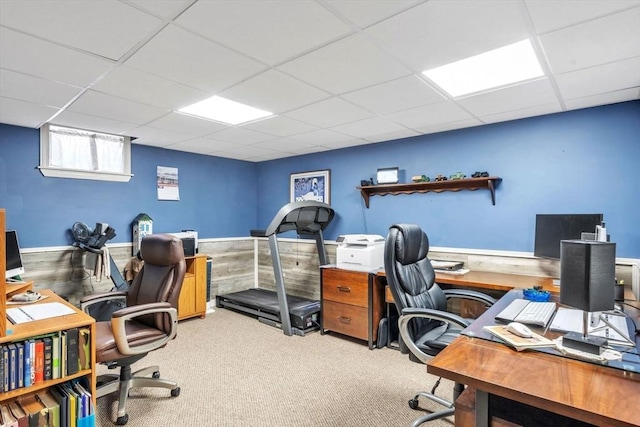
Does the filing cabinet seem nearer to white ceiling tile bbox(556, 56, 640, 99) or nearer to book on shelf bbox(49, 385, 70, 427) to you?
white ceiling tile bbox(556, 56, 640, 99)

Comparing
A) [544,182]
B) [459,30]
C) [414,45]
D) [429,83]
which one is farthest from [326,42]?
[544,182]

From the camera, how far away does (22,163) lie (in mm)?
3447

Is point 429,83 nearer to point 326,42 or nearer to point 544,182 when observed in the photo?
point 326,42

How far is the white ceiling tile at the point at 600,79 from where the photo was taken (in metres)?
2.11

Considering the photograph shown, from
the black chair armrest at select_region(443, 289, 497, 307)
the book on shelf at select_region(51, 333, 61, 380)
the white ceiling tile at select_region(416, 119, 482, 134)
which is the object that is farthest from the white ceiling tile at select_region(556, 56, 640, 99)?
the book on shelf at select_region(51, 333, 61, 380)

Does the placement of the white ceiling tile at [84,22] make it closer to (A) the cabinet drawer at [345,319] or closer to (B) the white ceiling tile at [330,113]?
(B) the white ceiling tile at [330,113]

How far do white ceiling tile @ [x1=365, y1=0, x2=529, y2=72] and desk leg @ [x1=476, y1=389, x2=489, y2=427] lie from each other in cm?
158

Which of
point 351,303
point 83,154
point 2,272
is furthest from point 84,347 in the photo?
point 83,154

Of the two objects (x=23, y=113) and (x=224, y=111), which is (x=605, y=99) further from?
(x=23, y=113)

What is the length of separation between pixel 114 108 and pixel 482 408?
3.28 metres

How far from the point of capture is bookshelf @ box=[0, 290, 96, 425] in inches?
67.8

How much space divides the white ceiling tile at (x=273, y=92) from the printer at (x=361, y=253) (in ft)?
5.33

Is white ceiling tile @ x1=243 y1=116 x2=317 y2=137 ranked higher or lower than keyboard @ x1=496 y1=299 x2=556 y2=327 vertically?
higher

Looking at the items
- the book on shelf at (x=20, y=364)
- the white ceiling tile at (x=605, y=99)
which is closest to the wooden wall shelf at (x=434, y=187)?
the white ceiling tile at (x=605, y=99)
